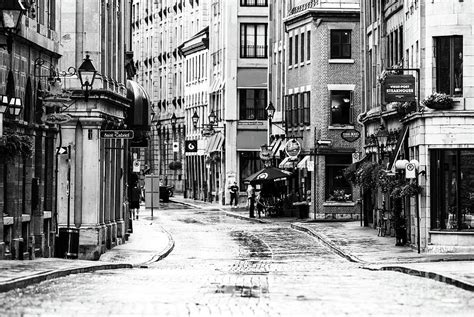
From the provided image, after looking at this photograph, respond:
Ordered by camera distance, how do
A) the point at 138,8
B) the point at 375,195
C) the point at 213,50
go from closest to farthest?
1. the point at 375,195
2. the point at 213,50
3. the point at 138,8

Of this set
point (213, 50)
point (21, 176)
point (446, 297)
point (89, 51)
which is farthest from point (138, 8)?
point (446, 297)

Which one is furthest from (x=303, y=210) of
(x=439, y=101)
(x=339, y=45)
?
(x=439, y=101)

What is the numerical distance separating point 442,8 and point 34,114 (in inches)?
477

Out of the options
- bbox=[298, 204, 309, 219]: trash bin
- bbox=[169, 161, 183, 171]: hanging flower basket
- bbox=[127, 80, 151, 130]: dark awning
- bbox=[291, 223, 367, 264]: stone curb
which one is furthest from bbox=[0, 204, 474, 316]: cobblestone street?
bbox=[169, 161, 183, 171]: hanging flower basket

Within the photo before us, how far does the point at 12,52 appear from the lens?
32.4 m

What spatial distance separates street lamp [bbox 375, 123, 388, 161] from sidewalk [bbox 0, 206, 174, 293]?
825 cm

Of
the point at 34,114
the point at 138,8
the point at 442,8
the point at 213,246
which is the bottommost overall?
the point at 213,246

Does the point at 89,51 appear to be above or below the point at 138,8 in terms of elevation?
below

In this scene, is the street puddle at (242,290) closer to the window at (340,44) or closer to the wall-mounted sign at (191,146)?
the window at (340,44)

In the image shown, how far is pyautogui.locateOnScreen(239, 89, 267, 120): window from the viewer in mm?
94188

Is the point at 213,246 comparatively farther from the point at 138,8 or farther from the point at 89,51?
the point at 138,8

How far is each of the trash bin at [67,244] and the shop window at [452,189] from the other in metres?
10.1

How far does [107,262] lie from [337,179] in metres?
32.6

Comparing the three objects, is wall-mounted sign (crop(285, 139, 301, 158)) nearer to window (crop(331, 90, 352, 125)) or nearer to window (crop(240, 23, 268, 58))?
window (crop(331, 90, 352, 125))
